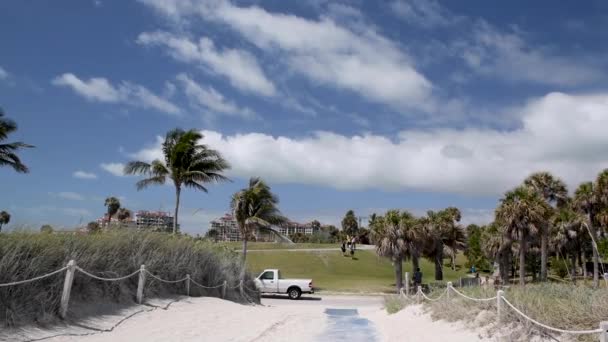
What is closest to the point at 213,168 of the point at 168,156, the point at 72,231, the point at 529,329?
the point at 168,156

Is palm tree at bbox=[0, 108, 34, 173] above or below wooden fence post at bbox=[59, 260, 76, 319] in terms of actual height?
above

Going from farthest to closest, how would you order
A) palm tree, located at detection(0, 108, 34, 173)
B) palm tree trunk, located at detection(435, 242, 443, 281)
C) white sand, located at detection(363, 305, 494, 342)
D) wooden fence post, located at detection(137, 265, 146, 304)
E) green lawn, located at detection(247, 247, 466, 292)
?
green lawn, located at detection(247, 247, 466, 292) < palm tree trunk, located at detection(435, 242, 443, 281) < palm tree, located at detection(0, 108, 34, 173) < wooden fence post, located at detection(137, 265, 146, 304) < white sand, located at detection(363, 305, 494, 342)

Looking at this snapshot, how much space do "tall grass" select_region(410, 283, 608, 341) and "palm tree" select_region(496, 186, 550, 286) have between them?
27.3 m

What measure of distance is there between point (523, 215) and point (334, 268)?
94.8 ft

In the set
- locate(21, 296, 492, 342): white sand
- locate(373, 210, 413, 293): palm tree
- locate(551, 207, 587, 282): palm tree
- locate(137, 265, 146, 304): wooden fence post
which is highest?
locate(551, 207, 587, 282): palm tree

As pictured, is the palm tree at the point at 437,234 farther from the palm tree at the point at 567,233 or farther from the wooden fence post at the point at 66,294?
the wooden fence post at the point at 66,294

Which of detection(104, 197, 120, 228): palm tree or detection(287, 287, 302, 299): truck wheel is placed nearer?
detection(287, 287, 302, 299): truck wheel

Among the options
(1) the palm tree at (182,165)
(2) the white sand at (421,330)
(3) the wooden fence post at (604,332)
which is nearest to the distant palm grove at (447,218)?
(1) the palm tree at (182,165)

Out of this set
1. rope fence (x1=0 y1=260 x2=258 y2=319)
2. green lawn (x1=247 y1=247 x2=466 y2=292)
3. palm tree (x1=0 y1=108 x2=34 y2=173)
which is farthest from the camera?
green lawn (x1=247 y1=247 x2=466 y2=292)

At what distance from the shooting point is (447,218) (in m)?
52.6

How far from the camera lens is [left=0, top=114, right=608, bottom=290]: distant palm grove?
33406 mm

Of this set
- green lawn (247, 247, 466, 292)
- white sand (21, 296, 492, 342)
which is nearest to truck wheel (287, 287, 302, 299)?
green lawn (247, 247, 466, 292)

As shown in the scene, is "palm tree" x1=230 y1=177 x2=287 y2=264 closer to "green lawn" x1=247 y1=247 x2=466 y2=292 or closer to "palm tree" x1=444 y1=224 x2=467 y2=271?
"green lawn" x1=247 y1=247 x2=466 y2=292

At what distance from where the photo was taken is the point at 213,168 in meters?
34.4
